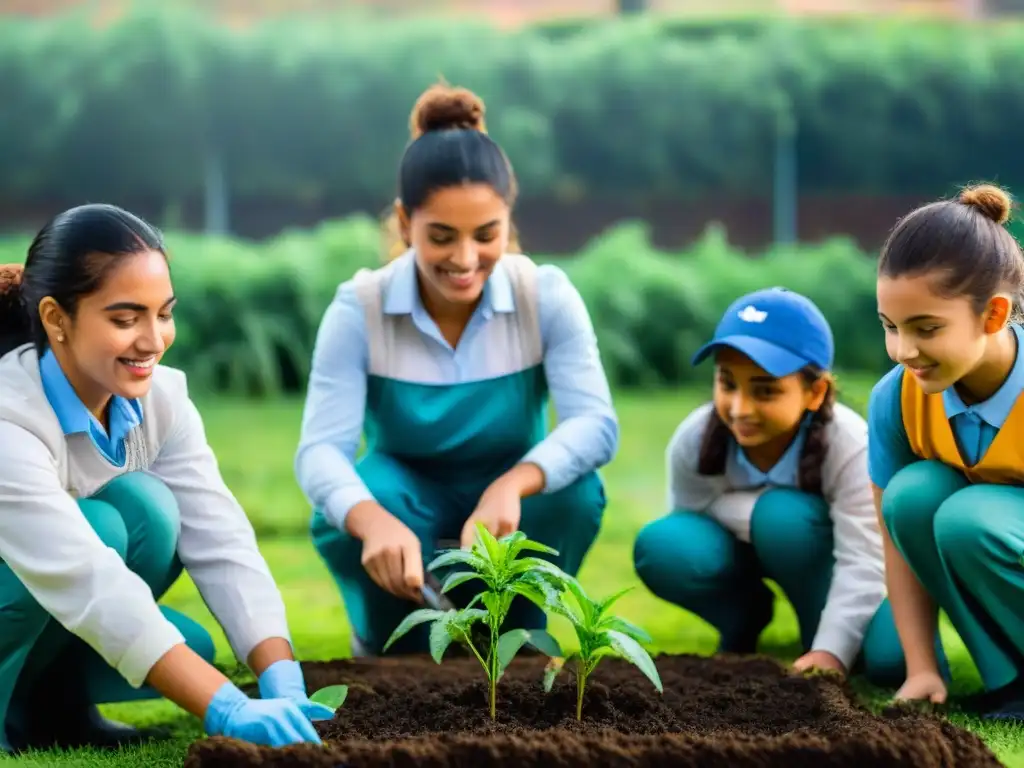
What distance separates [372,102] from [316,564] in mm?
4634

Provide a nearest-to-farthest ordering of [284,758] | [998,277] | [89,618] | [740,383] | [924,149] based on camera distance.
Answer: [284,758] → [89,618] → [998,277] → [740,383] → [924,149]

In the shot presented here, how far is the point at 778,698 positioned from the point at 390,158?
6.12 m

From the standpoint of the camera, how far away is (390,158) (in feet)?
27.0

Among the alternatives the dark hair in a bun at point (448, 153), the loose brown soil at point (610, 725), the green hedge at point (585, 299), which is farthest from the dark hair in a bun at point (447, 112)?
the green hedge at point (585, 299)

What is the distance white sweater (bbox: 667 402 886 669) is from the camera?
2857 mm

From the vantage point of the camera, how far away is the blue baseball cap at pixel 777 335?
288 cm

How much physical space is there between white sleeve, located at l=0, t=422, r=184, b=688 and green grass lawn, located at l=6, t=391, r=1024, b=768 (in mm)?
246

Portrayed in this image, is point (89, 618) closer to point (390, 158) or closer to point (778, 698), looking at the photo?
point (778, 698)

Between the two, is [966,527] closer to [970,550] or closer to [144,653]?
[970,550]

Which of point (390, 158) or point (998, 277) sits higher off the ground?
point (390, 158)

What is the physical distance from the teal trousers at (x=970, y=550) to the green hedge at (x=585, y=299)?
4.85 meters

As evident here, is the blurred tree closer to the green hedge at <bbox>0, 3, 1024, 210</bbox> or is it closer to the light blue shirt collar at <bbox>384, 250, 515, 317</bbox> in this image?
the green hedge at <bbox>0, 3, 1024, 210</bbox>

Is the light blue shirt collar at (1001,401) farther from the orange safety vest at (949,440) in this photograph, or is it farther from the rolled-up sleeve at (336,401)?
the rolled-up sleeve at (336,401)

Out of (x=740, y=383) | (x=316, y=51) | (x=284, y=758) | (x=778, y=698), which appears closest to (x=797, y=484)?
(x=740, y=383)
